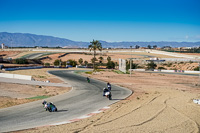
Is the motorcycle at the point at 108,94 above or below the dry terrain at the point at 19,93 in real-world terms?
above

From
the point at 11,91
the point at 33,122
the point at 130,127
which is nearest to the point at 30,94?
the point at 11,91

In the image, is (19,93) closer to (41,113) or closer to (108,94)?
(108,94)

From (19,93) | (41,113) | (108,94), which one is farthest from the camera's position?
(19,93)

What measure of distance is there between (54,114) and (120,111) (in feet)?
17.1

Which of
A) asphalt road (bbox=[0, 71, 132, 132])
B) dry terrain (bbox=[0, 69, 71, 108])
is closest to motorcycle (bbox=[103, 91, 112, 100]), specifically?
asphalt road (bbox=[0, 71, 132, 132])

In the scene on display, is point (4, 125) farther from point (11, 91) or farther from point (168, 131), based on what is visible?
point (11, 91)

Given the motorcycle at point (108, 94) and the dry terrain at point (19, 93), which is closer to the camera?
the dry terrain at point (19, 93)

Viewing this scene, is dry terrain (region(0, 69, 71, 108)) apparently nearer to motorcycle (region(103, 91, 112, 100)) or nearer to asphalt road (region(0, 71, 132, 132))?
asphalt road (region(0, 71, 132, 132))

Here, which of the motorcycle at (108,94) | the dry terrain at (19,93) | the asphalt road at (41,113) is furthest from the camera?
the motorcycle at (108,94)

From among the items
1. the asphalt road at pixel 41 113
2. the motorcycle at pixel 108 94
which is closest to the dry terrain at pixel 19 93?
the asphalt road at pixel 41 113

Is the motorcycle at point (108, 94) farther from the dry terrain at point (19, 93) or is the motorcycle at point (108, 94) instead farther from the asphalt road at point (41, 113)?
the dry terrain at point (19, 93)

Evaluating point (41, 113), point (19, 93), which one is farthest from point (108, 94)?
point (19, 93)

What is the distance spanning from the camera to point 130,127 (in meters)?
15.4

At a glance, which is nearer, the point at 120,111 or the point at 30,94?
the point at 120,111
